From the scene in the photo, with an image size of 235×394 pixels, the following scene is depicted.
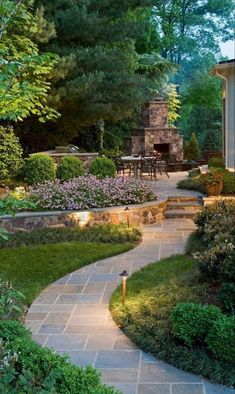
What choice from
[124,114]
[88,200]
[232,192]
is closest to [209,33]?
[124,114]

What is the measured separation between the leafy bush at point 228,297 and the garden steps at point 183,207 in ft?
18.8

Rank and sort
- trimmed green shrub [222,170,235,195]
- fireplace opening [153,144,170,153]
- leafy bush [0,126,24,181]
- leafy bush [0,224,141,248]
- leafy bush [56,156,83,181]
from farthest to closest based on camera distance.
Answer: fireplace opening [153,144,170,153]
leafy bush [0,126,24,181]
leafy bush [56,156,83,181]
trimmed green shrub [222,170,235,195]
leafy bush [0,224,141,248]

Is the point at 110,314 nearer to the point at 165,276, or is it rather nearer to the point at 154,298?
the point at 154,298

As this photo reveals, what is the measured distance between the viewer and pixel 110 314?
527 cm

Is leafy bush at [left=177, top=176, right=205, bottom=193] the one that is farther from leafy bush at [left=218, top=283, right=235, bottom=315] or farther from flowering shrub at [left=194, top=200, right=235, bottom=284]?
leafy bush at [left=218, top=283, right=235, bottom=315]

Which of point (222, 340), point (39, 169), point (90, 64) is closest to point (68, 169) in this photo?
point (39, 169)

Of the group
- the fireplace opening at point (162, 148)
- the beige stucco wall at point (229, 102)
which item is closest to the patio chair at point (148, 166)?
the beige stucco wall at point (229, 102)

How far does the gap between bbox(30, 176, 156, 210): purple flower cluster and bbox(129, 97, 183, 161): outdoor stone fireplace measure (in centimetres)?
904

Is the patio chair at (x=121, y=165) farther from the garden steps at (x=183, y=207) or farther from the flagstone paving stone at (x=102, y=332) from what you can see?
the flagstone paving stone at (x=102, y=332)

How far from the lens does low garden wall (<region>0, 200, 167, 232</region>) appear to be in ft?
29.7

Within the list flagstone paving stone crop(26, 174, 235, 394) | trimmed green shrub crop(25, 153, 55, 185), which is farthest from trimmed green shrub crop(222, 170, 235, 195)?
trimmed green shrub crop(25, 153, 55, 185)

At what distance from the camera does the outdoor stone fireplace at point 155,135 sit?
1958 centimetres

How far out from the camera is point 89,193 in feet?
32.4

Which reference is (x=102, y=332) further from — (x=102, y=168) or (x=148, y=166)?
(x=148, y=166)
